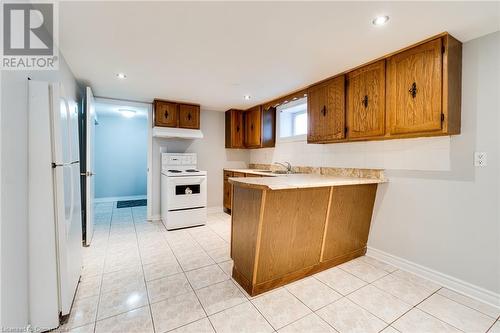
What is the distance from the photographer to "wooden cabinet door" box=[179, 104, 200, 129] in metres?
4.21

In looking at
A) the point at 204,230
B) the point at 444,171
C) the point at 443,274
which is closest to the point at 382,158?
the point at 444,171

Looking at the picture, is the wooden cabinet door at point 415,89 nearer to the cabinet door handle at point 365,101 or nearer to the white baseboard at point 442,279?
the cabinet door handle at point 365,101

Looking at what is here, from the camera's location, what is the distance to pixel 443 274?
2.12m

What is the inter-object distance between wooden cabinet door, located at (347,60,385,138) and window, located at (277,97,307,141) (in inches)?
46.4

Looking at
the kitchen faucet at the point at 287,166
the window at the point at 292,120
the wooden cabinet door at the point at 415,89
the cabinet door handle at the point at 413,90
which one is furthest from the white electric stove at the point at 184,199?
the cabinet door handle at the point at 413,90

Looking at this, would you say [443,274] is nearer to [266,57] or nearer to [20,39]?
[266,57]

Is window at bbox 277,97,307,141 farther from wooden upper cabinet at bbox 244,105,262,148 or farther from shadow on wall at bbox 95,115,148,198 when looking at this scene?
shadow on wall at bbox 95,115,148,198

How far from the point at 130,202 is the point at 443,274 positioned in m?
6.16

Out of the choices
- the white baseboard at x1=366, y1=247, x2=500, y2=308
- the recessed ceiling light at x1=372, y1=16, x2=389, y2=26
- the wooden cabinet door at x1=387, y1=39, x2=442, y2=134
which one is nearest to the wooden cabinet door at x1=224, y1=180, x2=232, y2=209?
the white baseboard at x1=366, y1=247, x2=500, y2=308

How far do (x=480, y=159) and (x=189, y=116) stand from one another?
4.02m

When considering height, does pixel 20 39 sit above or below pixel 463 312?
above

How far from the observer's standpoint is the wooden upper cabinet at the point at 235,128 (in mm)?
4777

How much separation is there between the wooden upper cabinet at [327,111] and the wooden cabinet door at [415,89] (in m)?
0.55

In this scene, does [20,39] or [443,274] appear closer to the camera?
[20,39]
